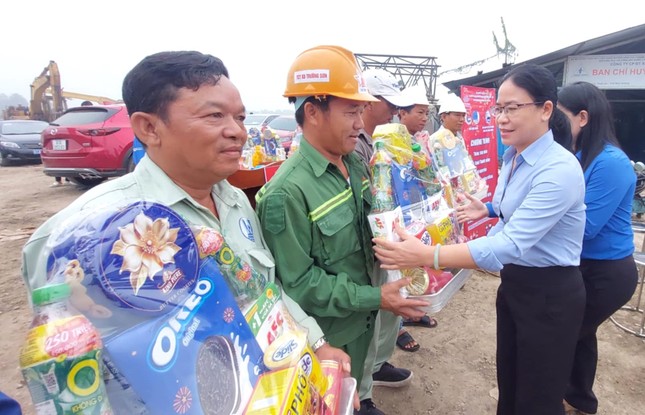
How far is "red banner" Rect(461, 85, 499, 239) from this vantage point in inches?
198

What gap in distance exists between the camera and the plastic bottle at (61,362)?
0.57 meters

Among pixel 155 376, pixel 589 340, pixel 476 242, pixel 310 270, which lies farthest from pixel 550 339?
pixel 155 376

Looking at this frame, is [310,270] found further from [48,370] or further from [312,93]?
[48,370]

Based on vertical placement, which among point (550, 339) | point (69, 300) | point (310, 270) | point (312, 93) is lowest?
point (550, 339)

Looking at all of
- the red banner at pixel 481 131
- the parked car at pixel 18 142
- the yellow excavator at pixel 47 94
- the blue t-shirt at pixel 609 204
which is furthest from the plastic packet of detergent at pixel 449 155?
the yellow excavator at pixel 47 94

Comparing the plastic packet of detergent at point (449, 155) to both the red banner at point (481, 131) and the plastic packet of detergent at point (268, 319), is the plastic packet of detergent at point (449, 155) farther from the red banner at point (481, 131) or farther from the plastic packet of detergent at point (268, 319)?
the red banner at point (481, 131)

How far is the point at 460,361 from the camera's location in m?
3.05

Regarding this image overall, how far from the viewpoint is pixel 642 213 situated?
21.9 ft

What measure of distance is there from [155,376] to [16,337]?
3.52 metres

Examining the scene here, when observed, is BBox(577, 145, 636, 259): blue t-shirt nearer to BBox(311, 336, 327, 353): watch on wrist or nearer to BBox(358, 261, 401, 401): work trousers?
BBox(358, 261, 401, 401): work trousers

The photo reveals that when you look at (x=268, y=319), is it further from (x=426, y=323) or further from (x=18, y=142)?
(x=18, y=142)

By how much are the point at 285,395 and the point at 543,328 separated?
1.46 metres

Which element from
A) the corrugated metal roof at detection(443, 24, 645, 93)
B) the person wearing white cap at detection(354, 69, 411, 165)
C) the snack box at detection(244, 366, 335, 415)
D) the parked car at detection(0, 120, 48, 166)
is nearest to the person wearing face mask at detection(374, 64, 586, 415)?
the snack box at detection(244, 366, 335, 415)

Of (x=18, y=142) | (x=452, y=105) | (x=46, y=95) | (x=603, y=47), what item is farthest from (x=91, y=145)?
(x=46, y=95)
